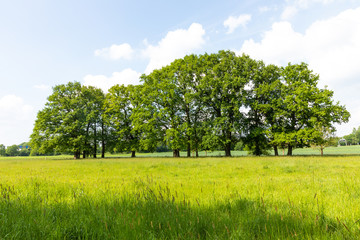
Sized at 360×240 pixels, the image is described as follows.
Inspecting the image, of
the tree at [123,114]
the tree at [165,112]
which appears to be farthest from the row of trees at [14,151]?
the tree at [165,112]

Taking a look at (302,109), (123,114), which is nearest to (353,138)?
(302,109)

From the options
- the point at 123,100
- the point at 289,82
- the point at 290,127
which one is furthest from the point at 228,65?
the point at 123,100

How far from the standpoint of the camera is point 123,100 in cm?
4144

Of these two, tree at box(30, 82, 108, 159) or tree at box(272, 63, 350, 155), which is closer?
tree at box(272, 63, 350, 155)

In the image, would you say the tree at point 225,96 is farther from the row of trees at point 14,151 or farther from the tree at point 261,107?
the row of trees at point 14,151

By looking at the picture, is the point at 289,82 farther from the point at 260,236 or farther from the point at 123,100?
the point at 260,236

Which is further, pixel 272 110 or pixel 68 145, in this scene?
pixel 68 145

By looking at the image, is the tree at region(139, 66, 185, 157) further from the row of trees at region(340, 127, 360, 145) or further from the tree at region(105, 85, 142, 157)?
the row of trees at region(340, 127, 360, 145)

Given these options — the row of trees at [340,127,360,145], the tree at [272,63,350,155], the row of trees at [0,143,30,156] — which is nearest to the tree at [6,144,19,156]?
the row of trees at [0,143,30,156]

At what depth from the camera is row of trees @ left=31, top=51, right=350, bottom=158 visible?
30.4 m

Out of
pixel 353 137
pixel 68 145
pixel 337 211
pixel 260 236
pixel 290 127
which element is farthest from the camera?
pixel 353 137

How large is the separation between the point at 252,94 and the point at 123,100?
2827 cm

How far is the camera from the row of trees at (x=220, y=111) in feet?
99.8

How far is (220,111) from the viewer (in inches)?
1324
